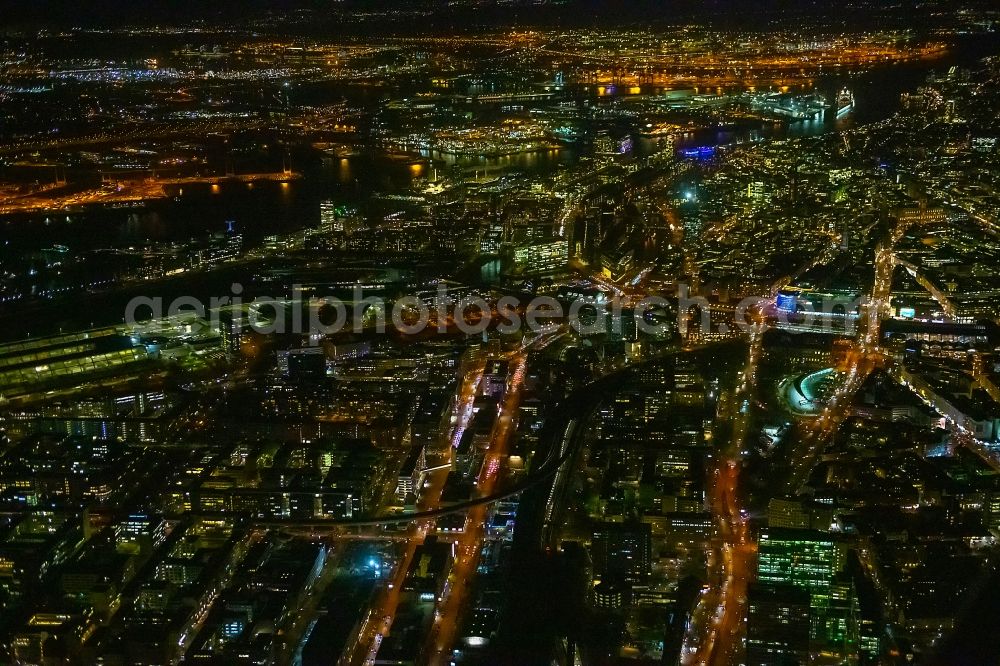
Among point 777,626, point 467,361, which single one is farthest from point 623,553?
point 467,361

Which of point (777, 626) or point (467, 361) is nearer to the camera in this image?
point (777, 626)

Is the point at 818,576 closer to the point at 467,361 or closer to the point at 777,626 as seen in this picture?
the point at 777,626

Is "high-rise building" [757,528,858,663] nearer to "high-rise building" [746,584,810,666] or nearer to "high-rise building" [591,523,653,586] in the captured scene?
"high-rise building" [746,584,810,666]

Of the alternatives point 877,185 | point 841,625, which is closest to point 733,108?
point 877,185

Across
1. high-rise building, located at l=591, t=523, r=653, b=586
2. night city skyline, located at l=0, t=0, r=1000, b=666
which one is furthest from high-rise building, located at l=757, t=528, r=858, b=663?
high-rise building, located at l=591, t=523, r=653, b=586

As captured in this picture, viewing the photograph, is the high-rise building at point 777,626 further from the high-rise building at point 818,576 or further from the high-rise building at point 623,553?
the high-rise building at point 623,553

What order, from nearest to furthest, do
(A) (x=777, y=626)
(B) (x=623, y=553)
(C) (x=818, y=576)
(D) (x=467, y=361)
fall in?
(A) (x=777, y=626) → (C) (x=818, y=576) → (B) (x=623, y=553) → (D) (x=467, y=361)

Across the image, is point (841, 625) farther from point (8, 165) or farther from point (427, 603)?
point (8, 165)
